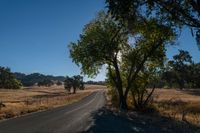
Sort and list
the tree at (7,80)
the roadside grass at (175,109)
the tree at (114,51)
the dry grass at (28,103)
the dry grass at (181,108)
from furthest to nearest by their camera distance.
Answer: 1. the tree at (7,80)
2. the tree at (114,51)
3. the dry grass at (28,103)
4. the dry grass at (181,108)
5. the roadside grass at (175,109)

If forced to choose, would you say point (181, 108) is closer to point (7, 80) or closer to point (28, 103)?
point (28, 103)

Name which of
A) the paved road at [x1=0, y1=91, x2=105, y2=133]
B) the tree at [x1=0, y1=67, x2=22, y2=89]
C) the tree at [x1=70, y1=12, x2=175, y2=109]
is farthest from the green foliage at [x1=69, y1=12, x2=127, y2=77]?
the tree at [x1=0, y1=67, x2=22, y2=89]

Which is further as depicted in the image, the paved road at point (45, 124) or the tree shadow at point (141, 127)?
the tree shadow at point (141, 127)

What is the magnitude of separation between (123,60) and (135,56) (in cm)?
264

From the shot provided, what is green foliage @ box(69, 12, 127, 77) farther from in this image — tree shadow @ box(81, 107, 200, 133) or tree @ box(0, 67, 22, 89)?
tree @ box(0, 67, 22, 89)

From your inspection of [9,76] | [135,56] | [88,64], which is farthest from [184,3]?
[9,76]

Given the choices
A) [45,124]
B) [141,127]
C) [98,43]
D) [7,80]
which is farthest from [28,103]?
[7,80]

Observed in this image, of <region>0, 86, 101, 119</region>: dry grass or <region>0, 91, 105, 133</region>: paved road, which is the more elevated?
<region>0, 86, 101, 119</region>: dry grass

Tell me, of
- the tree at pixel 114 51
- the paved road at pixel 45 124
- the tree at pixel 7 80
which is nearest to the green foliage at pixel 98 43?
the tree at pixel 114 51

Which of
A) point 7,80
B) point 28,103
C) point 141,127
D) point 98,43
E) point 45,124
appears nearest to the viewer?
point 141,127

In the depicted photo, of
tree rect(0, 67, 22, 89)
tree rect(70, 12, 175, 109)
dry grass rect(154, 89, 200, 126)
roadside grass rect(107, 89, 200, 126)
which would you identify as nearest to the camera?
roadside grass rect(107, 89, 200, 126)

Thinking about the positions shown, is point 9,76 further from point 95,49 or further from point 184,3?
point 184,3

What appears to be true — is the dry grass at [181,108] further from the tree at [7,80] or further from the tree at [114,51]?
the tree at [7,80]

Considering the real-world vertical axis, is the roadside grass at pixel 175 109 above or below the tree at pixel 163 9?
below
